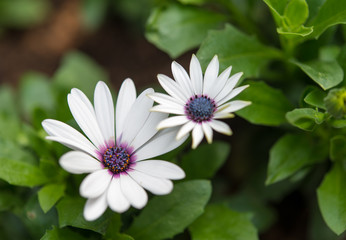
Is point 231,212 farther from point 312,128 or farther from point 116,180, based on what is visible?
point 116,180

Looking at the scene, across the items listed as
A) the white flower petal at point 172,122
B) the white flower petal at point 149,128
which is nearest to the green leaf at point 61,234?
the white flower petal at point 149,128

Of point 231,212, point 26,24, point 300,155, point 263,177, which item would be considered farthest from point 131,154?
point 26,24

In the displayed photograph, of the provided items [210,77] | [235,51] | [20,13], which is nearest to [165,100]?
[210,77]

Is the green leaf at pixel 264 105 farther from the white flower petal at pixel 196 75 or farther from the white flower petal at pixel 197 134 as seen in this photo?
the white flower petal at pixel 197 134

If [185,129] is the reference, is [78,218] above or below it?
below

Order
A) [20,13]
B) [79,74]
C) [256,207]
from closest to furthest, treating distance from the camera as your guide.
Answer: [256,207]
[79,74]
[20,13]

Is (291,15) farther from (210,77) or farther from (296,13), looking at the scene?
(210,77)
